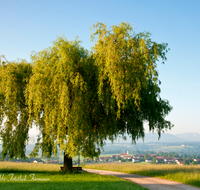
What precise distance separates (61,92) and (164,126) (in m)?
9.88

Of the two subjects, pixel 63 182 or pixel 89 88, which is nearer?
pixel 63 182

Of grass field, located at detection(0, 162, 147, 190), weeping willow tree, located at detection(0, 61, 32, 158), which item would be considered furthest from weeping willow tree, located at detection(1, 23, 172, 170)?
grass field, located at detection(0, 162, 147, 190)

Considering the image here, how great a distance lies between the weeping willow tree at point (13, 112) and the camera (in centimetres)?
1669

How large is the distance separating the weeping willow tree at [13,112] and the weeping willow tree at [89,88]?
0.23 m

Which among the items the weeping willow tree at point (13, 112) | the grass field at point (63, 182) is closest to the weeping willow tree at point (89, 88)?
the weeping willow tree at point (13, 112)

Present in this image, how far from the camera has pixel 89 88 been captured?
16.1 metres

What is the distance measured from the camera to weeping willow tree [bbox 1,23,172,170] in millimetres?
14539

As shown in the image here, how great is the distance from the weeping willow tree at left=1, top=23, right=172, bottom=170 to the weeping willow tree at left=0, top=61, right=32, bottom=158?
9.1 inches

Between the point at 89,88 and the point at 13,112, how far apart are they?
668 centimetres

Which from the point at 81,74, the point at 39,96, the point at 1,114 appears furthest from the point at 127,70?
the point at 1,114

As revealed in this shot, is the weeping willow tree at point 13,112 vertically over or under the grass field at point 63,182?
over

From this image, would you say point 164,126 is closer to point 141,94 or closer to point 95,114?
point 141,94

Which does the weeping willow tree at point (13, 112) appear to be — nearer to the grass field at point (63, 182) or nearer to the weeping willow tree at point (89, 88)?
the weeping willow tree at point (89, 88)

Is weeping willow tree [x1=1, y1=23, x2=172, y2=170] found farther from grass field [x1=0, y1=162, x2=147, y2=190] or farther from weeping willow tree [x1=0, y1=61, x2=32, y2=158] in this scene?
grass field [x1=0, y1=162, x2=147, y2=190]
